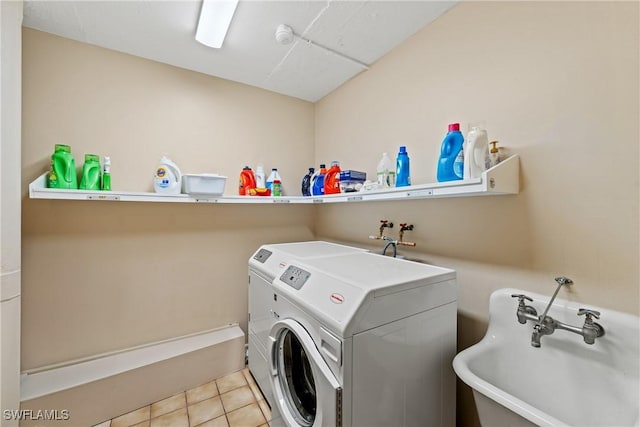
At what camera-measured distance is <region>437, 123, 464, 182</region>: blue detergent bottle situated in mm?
1256

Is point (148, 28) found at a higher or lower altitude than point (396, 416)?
higher

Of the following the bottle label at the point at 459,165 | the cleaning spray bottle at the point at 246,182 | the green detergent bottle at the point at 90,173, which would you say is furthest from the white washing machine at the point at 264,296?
the green detergent bottle at the point at 90,173

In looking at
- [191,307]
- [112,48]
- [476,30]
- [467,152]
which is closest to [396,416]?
[467,152]

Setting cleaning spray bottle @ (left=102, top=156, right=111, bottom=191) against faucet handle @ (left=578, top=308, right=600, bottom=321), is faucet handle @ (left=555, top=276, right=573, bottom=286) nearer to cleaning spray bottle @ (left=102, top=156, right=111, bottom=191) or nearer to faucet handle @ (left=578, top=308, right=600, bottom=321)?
faucet handle @ (left=578, top=308, right=600, bottom=321)

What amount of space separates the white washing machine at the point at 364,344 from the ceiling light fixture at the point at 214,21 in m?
1.48

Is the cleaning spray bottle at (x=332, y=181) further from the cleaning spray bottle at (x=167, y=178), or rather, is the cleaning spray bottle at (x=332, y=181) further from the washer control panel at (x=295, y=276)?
the cleaning spray bottle at (x=167, y=178)

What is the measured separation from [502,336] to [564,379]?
22 centimetres

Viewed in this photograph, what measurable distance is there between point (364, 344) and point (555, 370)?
800 millimetres

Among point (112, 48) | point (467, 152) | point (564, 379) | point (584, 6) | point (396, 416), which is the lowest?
point (396, 416)

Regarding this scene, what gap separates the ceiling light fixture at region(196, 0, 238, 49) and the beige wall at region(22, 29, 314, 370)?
1.85 feet

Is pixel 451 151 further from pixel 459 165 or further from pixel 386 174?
pixel 386 174

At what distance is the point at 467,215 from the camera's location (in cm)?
136

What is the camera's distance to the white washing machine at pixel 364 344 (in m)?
0.93

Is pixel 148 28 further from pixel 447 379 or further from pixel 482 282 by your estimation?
pixel 447 379
